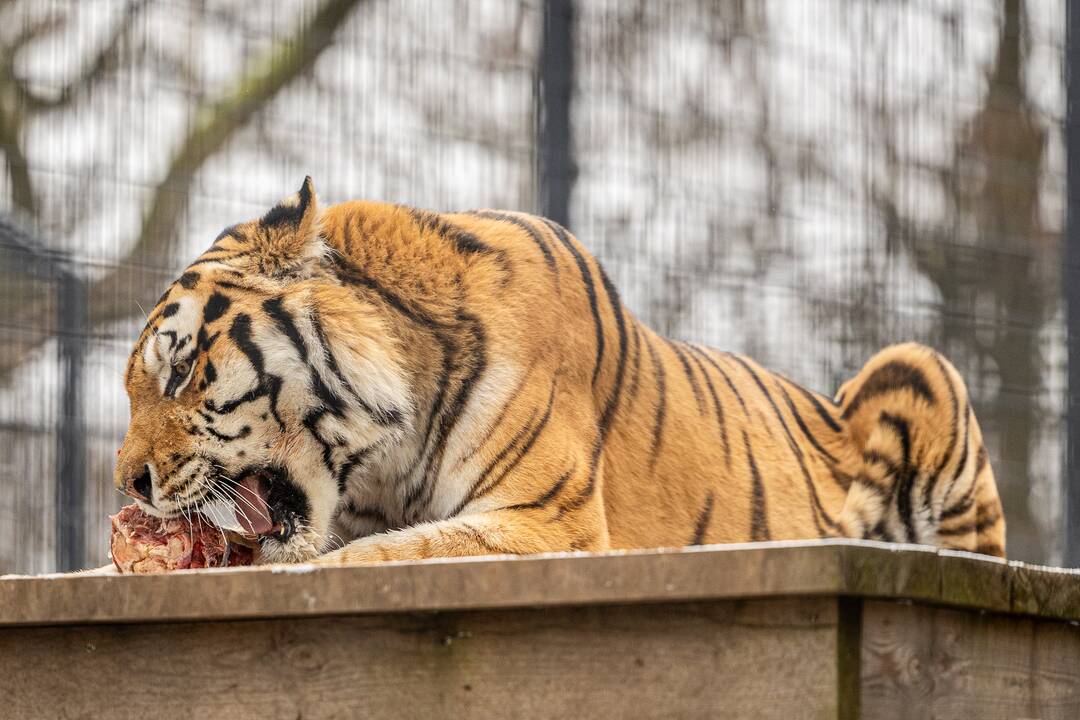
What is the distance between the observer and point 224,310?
199cm

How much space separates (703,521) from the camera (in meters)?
2.29

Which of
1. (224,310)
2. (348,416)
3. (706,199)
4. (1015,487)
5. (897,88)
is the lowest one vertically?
(1015,487)

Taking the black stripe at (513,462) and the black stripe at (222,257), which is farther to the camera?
the black stripe at (222,257)

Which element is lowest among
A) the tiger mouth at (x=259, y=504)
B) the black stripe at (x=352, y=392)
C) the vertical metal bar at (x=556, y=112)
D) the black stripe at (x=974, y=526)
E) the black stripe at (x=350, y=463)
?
the black stripe at (x=974, y=526)

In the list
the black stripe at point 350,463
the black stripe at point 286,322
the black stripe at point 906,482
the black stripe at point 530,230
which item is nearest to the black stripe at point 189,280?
the black stripe at point 286,322

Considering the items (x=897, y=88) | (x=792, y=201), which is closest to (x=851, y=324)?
(x=792, y=201)

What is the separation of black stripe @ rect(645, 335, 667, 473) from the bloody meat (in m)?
0.64

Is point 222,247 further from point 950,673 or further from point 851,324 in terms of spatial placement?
point 851,324

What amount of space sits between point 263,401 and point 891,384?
1.35 m

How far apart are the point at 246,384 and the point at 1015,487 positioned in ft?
8.07

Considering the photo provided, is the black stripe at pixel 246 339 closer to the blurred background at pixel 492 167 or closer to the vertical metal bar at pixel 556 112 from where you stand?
the blurred background at pixel 492 167

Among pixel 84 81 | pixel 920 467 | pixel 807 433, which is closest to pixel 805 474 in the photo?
pixel 807 433

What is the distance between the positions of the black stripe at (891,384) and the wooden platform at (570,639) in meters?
1.60

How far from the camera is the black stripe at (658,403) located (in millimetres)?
2238
